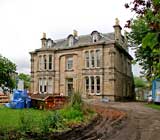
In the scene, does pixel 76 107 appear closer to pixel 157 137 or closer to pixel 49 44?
pixel 157 137

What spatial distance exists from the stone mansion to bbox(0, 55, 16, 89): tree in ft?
106

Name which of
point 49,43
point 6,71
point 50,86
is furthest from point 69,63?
point 6,71

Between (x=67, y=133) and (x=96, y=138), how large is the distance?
1.35m

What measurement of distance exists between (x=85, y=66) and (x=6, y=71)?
35.7 m

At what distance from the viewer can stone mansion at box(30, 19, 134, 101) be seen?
4388 centimetres

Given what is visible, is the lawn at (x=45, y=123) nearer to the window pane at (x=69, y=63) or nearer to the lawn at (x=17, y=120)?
the lawn at (x=17, y=120)

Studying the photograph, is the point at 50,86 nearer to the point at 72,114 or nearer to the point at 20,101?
the point at 20,101

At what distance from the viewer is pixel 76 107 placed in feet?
62.5

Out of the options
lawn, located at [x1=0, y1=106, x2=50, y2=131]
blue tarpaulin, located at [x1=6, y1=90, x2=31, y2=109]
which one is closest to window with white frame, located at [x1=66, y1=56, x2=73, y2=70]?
blue tarpaulin, located at [x1=6, y1=90, x2=31, y2=109]

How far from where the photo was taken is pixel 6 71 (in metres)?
10.5

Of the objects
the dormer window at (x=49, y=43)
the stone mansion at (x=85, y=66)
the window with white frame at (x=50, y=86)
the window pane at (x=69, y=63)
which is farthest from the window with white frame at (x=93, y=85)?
the dormer window at (x=49, y=43)

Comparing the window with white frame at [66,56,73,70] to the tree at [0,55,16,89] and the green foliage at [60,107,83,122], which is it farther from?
the tree at [0,55,16,89]

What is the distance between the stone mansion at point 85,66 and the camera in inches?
1727

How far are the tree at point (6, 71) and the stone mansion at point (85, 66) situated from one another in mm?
32287
